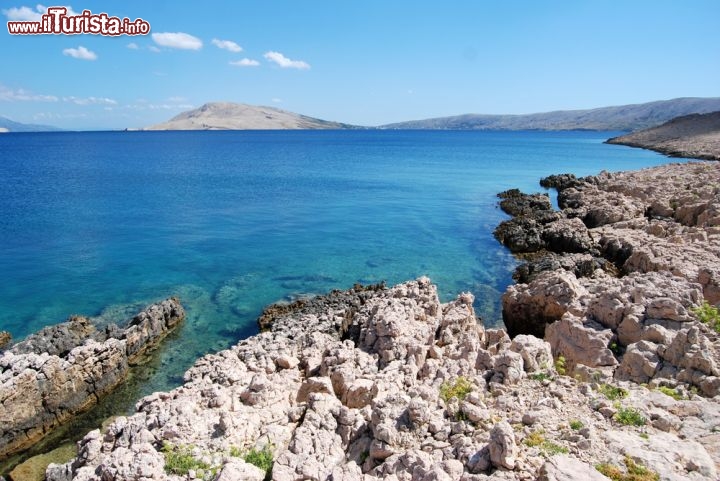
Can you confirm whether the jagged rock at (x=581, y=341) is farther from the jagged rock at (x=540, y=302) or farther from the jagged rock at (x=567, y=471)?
the jagged rock at (x=567, y=471)

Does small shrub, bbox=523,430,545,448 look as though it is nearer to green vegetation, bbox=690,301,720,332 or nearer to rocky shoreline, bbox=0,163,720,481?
rocky shoreline, bbox=0,163,720,481

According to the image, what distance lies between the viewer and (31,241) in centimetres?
3944

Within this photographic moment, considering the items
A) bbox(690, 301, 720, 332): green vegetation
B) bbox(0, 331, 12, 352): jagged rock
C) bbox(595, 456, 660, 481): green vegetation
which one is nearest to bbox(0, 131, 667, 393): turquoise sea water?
bbox(0, 331, 12, 352): jagged rock

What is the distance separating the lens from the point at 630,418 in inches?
430

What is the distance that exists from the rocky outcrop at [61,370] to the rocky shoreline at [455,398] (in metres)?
5.65

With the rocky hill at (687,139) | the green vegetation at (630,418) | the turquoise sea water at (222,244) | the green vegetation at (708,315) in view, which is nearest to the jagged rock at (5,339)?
the turquoise sea water at (222,244)

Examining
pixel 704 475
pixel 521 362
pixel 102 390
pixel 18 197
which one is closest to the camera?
pixel 704 475

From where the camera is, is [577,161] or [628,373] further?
[577,161]

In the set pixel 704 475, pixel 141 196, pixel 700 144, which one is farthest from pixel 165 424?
pixel 700 144

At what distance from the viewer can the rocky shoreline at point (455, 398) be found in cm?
998

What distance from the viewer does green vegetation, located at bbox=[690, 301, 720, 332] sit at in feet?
53.0

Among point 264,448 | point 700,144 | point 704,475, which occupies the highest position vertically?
point 700,144

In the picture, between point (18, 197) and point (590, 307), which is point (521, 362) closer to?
point (590, 307)

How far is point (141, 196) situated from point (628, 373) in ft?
196
